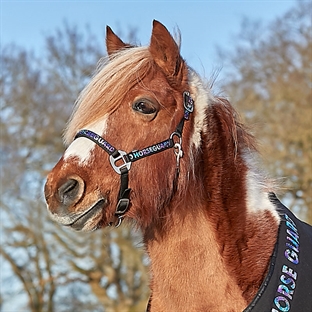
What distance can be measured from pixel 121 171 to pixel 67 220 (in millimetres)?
463

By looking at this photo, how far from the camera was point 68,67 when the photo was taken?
786 inches

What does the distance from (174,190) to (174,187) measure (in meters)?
0.03

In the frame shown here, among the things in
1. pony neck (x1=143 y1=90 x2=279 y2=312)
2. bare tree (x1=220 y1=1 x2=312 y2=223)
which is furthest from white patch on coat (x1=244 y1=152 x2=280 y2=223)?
bare tree (x1=220 y1=1 x2=312 y2=223)

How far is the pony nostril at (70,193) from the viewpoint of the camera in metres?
3.38

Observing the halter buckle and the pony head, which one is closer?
the pony head

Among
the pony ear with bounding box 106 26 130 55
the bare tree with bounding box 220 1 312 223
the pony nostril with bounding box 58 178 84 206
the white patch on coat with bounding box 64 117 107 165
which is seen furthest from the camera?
the bare tree with bounding box 220 1 312 223

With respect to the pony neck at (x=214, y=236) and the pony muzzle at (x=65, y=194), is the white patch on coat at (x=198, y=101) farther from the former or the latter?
the pony muzzle at (x=65, y=194)

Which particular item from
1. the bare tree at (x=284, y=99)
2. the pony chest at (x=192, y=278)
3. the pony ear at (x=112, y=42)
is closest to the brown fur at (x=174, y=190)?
the pony chest at (x=192, y=278)

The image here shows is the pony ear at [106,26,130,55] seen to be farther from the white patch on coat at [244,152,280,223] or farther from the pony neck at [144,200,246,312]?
the pony neck at [144,200,246,312]

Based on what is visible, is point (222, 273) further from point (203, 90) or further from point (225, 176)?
point (203, 90)

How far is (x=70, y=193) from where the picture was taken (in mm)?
3383

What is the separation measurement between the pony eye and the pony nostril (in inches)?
25.7

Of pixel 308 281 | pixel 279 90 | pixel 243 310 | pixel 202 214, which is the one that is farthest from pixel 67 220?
pixel 279 90

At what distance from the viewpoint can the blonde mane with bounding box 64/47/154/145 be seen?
368cm
